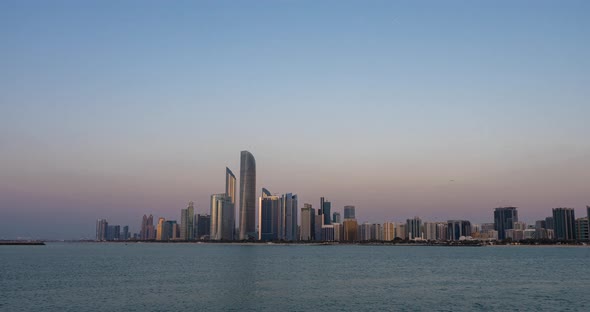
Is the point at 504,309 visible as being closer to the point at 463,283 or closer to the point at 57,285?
the point at 463,283

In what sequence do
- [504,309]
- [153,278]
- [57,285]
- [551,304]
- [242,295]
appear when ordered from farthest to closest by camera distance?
[153,278], [57,285], [242,295], [551,304], [504,309]

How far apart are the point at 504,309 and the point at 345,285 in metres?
30.0

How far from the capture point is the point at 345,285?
8612 cm

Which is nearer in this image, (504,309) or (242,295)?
(504,309)

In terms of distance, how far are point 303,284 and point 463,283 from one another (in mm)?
27564

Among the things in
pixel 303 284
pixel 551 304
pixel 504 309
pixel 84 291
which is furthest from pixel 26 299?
pixel 551 304

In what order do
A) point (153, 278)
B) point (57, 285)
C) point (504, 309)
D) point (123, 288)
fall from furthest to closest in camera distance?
point (153, 278)
point (57, 285)
point (123, 288)
point (504, 309)

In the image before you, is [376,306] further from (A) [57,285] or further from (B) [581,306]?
(A) [57,285]

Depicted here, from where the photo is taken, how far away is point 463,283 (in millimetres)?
90375

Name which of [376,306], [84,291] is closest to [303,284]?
[376,306]

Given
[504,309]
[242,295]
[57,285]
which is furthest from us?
[57,285]

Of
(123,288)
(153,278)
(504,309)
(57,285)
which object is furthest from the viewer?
(153,278)

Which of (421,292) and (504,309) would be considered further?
(421,292)

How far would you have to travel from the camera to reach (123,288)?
263 feet
